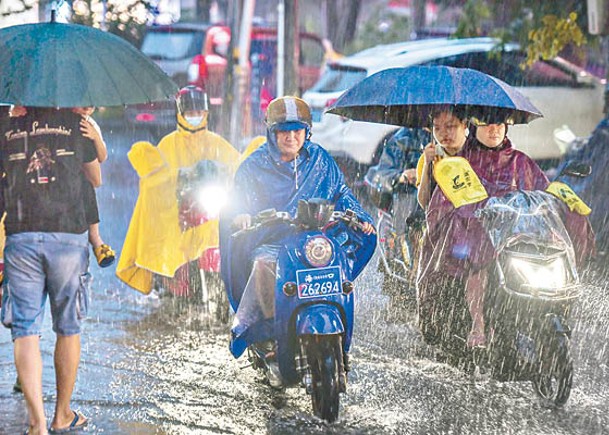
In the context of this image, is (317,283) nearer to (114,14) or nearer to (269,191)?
(269,191)

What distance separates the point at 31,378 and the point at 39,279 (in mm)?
447

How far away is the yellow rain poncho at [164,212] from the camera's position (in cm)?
794

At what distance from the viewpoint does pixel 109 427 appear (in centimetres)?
532

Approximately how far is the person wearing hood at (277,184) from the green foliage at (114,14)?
7.80 metres

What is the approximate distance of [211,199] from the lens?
7879mm

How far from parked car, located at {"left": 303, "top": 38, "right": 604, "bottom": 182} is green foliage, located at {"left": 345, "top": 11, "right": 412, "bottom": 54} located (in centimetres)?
1395

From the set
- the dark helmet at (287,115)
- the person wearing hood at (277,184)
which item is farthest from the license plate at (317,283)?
the dark helmet at (287,115)

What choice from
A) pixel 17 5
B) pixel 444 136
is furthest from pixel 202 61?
pixel 444 136

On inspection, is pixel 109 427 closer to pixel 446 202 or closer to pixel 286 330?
pixel 286 330

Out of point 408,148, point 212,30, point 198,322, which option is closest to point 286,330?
point 198,322

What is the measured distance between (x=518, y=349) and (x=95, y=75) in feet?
8.42

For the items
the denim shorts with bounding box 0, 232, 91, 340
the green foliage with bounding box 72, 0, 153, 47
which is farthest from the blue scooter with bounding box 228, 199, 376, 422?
the green foliage with bounding box 72, 0, 153, 47

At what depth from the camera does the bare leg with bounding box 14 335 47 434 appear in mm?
5008

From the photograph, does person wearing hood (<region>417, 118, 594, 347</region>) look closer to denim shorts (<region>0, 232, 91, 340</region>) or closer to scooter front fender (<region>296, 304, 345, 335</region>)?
scooter front fender (<region>296, 304, 345, 335</region>)
